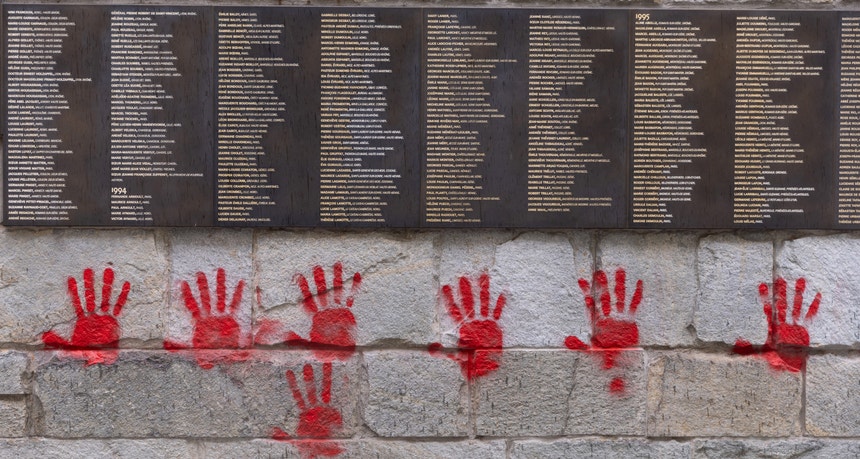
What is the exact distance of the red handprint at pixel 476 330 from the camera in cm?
362

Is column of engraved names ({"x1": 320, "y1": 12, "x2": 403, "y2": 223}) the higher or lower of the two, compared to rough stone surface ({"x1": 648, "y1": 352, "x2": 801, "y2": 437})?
higher

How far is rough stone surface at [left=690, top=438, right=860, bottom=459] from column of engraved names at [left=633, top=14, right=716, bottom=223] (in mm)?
1248

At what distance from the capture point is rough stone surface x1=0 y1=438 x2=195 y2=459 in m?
3.57

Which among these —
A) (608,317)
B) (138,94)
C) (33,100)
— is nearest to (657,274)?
(608,317)

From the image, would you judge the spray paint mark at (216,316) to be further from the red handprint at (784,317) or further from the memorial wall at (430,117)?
the red handprint at (784,317)

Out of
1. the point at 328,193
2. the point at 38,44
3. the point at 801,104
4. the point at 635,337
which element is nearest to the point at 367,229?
the point at 328,193

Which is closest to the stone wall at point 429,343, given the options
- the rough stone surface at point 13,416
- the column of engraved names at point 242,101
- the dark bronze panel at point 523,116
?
the rough stone surface at point 13,416

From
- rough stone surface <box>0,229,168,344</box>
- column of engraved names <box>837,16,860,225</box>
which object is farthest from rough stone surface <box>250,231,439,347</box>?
column of engraved names <box>837,16,860,225</box>

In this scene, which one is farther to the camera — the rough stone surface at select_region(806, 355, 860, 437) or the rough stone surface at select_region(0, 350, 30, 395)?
the rough stone surface at select_region(806, 355, 860, 437)

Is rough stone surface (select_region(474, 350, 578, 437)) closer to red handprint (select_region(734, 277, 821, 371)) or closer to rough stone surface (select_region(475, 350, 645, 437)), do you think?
rough stone surface (select_region(475, 350, 645, 437))

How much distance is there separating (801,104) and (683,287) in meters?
1.06

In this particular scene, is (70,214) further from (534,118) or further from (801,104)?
(801,104)

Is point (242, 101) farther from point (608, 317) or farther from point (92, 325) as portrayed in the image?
point (608, 317)

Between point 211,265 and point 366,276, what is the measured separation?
77 centimetres
